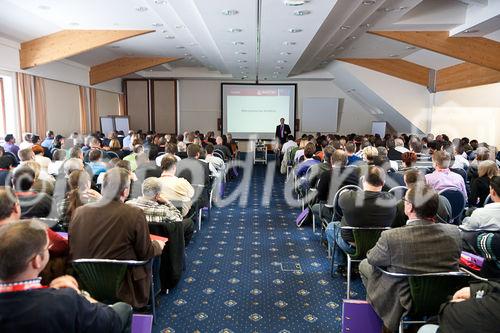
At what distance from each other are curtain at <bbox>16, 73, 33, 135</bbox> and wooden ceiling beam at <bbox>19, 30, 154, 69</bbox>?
0.61 meters

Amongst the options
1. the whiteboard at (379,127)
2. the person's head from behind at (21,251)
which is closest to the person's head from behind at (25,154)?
the person's head from behind at (21,251)

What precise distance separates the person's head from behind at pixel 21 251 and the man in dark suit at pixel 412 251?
1885mm

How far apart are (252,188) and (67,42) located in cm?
516

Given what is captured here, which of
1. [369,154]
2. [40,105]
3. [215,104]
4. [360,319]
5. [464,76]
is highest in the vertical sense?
[464,76]

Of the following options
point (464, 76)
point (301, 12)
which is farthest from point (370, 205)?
point (464, 76)

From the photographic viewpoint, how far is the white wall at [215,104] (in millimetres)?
16688

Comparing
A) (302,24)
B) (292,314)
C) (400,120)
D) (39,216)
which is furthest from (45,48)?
(400,120)

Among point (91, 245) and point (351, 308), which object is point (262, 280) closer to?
point (351, 308)

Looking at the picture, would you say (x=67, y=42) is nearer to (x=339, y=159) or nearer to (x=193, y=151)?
(x=193, y=151)

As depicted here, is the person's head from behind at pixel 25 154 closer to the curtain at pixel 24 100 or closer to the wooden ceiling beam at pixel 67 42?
the wooden ceiling beam at pixel 67 42

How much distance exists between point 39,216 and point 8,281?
1.97 meters

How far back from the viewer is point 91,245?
2.48 meters

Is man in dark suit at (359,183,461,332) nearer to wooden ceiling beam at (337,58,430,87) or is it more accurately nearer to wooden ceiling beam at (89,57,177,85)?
wooden ceiling beam at (89,57,177,85)

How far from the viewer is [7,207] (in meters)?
2.23
